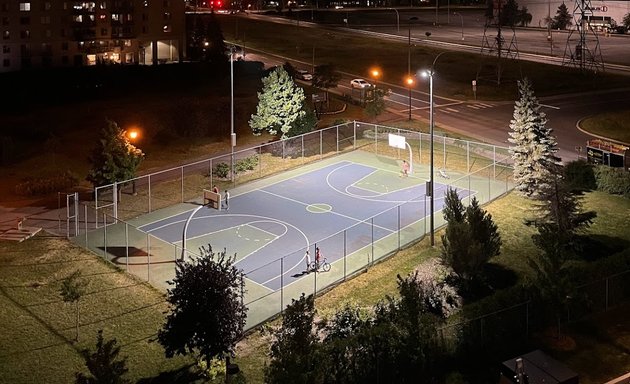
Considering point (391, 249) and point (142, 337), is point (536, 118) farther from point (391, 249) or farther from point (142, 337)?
point (142, 337)

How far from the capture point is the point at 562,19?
480 ft

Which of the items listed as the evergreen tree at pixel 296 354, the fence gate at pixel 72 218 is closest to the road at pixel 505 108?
the fence gate at pixel 72 218

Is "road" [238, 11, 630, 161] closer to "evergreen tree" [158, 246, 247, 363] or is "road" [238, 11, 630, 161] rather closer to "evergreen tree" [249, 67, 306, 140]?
"evergreen tree" [249, 67, 306, 140]

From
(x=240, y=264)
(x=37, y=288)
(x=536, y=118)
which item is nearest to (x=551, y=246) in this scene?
(x=240, y=264)

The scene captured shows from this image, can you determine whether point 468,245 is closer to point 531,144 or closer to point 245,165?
point 531,144

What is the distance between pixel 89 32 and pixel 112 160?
7001cm

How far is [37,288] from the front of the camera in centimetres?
3459

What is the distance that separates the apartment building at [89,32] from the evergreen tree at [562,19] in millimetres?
72278

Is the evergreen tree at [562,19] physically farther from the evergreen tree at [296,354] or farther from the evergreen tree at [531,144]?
the evergreen tree at [296,354]

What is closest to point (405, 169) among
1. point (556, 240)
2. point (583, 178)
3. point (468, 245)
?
point (583, 178)

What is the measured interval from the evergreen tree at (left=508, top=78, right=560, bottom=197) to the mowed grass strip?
958 inches

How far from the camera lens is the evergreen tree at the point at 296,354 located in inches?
813

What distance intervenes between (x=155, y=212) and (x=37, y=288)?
12.3 metres

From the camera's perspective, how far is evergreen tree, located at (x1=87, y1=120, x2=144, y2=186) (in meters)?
45.6
